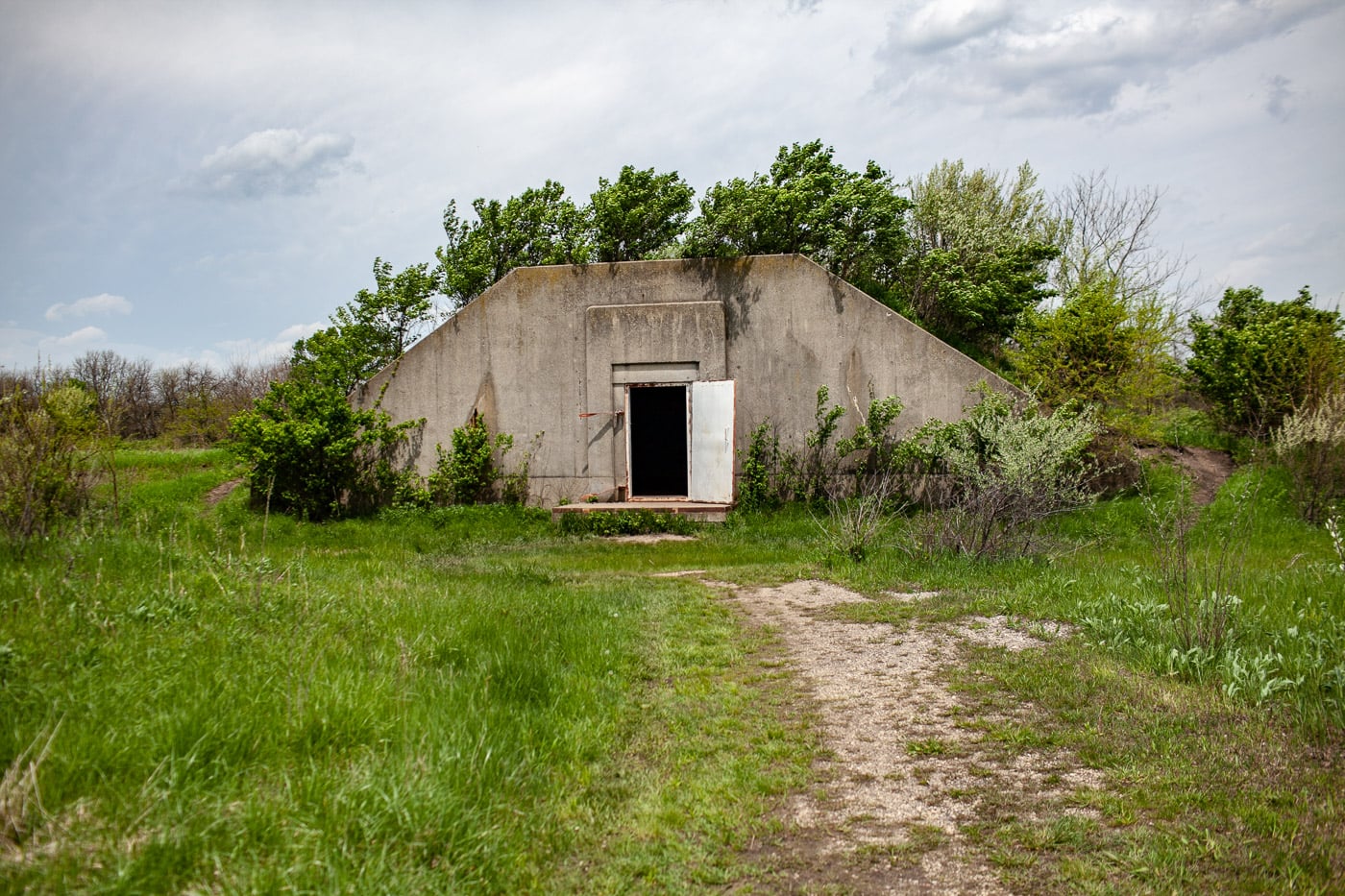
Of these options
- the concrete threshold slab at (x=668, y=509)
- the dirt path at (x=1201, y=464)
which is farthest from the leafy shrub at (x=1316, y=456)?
the concrete threshold slab at (x=668, y=509)

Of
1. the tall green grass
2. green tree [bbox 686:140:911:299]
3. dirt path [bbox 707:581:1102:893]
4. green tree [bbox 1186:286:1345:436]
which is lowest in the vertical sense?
dirt path [bbox 707:581:1102:893]

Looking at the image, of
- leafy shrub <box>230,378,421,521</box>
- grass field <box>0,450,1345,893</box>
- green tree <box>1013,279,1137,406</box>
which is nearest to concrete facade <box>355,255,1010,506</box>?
leafy shrub <box>230,378,421,521</box>

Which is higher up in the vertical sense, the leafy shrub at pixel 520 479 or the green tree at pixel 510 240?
the green tree at pixel 510 240

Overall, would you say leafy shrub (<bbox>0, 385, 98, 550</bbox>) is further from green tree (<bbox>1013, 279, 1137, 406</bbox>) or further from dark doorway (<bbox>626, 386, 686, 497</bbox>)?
green tree (<bbox>1013, 279, 1137, 406</bbox>)

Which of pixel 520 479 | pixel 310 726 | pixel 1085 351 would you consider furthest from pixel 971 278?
pixel 310 726

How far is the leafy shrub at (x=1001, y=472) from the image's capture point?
9.15m

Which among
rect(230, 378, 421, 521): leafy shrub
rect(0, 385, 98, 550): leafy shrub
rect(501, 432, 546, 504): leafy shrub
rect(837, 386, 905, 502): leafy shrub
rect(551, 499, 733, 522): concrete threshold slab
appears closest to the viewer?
rect(0, 385, 98, 550): leafy shrub

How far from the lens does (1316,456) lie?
1155cm

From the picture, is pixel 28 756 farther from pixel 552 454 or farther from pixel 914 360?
pixel 914 360

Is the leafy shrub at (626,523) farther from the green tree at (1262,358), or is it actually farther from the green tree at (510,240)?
the green tree at (1262,358)

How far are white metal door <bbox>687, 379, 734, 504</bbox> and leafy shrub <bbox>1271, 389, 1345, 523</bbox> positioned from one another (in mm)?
7567

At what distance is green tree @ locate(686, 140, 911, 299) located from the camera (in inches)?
563

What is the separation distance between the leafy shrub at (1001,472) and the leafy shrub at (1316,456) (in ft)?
7.97

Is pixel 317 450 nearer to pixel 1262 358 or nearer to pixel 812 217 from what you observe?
pixel 812 217
